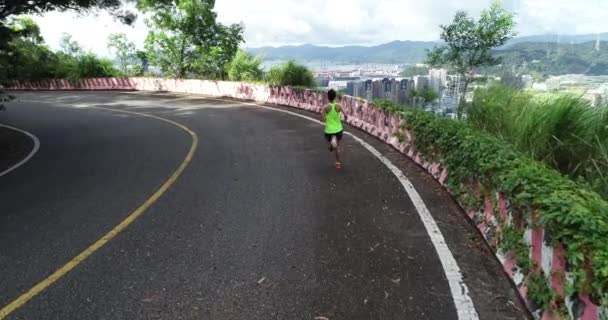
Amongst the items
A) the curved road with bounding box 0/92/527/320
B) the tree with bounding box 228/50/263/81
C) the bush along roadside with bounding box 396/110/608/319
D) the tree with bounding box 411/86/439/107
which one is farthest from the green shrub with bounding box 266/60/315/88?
the bush along roadside with bounding box 396/110/608/319

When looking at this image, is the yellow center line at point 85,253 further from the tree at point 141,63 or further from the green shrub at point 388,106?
the tree at point 141,63

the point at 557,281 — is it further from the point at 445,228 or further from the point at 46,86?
the point at 46,86

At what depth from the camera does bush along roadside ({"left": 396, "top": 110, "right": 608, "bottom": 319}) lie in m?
3.22

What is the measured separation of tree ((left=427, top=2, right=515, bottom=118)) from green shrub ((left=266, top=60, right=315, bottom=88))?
46.9 ft

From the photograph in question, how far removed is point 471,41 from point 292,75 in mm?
17997

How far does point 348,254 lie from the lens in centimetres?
543

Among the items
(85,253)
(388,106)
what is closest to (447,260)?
(85,253)

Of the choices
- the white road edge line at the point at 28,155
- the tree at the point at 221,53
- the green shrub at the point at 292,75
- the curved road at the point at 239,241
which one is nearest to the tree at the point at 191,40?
the tree at the point at 221,53

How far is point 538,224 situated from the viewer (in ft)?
13.1

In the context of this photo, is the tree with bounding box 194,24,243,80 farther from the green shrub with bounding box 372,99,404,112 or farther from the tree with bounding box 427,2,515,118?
the green shrub with bounding box 372,99,404,112

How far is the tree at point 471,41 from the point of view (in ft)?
115

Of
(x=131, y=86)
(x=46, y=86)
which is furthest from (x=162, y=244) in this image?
(x=46, y=86)

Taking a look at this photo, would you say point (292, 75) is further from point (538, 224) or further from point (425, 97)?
point (538, 224)

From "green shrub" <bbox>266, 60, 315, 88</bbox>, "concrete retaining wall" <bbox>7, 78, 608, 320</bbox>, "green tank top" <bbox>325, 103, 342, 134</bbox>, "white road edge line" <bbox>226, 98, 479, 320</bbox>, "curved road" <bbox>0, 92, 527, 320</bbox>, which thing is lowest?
"white road edge line" <bbox>226, 98, 479, 320</bbox>
